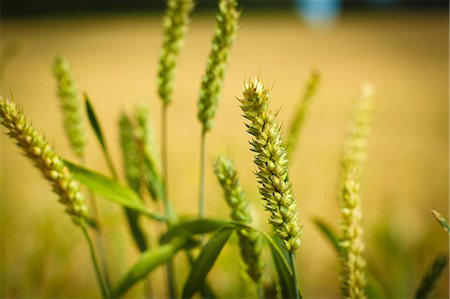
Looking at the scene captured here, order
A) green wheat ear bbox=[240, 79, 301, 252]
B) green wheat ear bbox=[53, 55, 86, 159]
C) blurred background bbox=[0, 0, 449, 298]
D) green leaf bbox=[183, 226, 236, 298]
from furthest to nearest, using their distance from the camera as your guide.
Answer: blurred background bbox=[0, 0, 449, 298], green wheat ear bbox=[53, 55, 86, 159], green leaf bbox=[183, 226, 236, 298], green wheat ear bbox=[240, 79, 301, 252]

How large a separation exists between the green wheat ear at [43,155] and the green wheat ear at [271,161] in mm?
209

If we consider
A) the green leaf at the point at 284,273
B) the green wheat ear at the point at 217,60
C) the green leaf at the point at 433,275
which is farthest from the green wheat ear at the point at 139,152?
the green leaf at the point at 433,275

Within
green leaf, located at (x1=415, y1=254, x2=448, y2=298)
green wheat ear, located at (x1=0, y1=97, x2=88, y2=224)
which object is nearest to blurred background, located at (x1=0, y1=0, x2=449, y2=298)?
green wheat ear, located at (x1=0, y1=97, x2=88, y2=224)

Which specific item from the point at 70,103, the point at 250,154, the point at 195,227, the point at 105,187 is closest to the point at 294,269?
the point at 195,227

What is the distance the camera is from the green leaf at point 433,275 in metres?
0.49

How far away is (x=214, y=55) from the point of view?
516 millimetres

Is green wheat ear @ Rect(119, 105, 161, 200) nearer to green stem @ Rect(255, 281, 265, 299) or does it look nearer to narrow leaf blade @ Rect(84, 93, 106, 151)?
narrow leaf blade @ Rect(84, 93, 106, 151)

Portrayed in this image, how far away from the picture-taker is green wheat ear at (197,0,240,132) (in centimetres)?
49

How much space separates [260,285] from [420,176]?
1475 millimetres

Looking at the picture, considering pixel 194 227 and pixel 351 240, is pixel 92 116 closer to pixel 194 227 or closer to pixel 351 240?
pixel 194 227

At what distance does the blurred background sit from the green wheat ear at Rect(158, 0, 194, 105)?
0.39 ft

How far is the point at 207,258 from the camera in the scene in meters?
0.49

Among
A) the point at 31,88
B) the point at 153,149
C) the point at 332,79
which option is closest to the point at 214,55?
the point at 153,149

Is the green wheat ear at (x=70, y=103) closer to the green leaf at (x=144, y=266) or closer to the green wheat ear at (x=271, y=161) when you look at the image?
the green leaf at (x=144, y=266)
